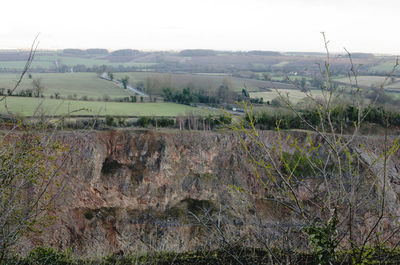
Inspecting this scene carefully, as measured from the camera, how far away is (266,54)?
74375mm

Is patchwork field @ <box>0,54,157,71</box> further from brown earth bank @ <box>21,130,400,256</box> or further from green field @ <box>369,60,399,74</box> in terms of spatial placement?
green field @ <box>369,60,399,74</box>

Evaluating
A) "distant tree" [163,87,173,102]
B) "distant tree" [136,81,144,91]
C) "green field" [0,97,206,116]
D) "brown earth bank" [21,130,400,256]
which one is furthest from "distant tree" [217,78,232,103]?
"distant tree" [136,81,144,91]

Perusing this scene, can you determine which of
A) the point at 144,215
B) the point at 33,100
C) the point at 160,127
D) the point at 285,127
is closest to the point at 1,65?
the point at 33,100

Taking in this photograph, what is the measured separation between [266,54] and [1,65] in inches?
2322

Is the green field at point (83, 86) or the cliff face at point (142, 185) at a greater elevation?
the green field at point (83, 86)

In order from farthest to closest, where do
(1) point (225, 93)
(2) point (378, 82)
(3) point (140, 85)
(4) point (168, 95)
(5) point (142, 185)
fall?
(3) point (140, 85) → (1) point (225, 93) → (4) point (168, 95) → (5) point (142, 185) → (2) point (378, 82)

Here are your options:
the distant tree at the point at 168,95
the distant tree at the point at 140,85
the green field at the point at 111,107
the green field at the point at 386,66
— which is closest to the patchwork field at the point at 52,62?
the distant tree at the point at 140,85

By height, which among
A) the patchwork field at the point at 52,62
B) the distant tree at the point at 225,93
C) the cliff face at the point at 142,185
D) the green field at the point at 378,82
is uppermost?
the patchwork field at the point at 52,62

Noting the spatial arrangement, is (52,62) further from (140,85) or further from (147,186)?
(147,186)

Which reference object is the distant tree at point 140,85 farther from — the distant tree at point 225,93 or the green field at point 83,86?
the distant tree at point 225,93

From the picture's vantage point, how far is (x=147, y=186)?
2278cm

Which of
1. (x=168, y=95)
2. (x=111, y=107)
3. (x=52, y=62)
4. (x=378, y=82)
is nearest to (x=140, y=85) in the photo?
(x=168, y=95)

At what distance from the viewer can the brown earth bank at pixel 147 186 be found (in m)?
20.1

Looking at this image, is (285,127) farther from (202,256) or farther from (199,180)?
(202,256)
